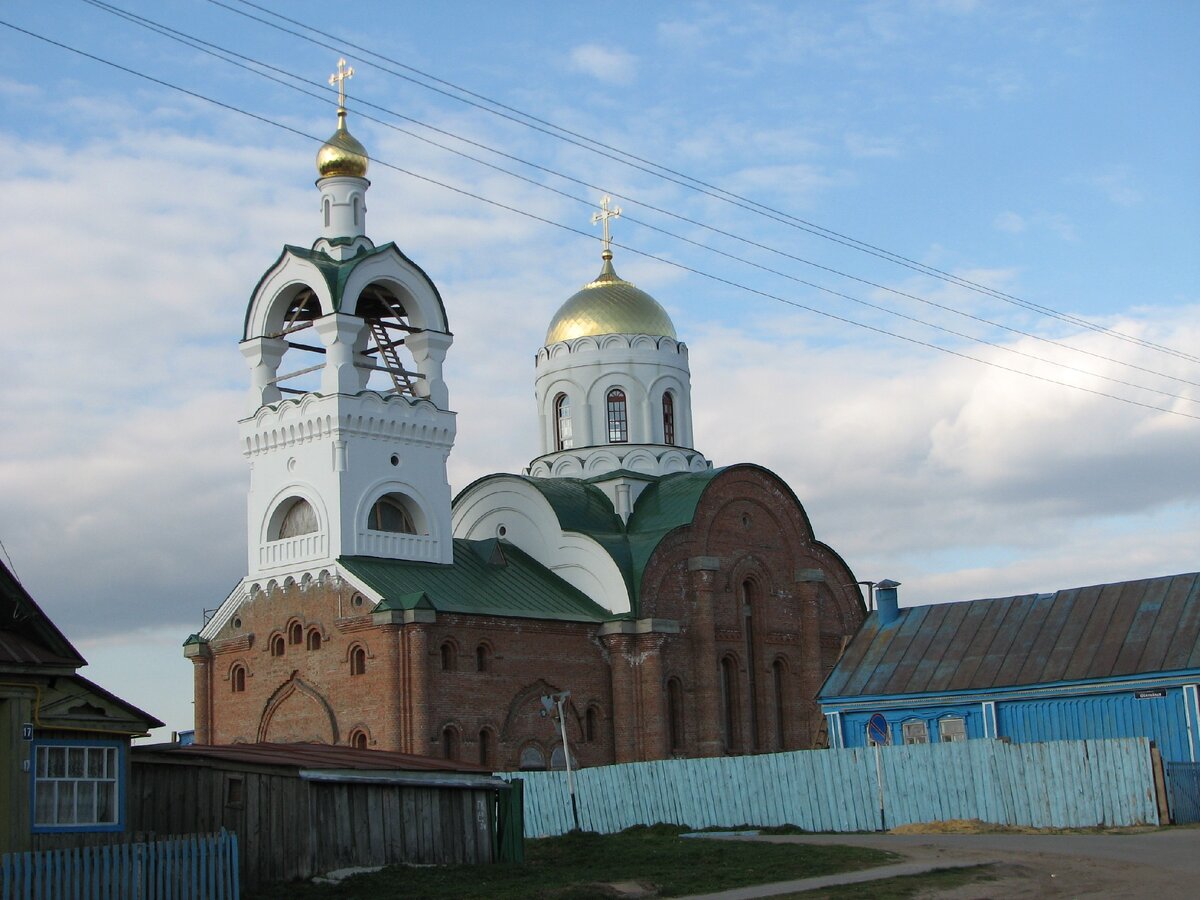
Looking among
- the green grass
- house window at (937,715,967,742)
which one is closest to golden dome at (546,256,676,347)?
house window at (937,715,967,742)

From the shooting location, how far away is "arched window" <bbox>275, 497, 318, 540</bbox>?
121 ft

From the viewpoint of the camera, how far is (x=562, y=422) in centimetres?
4525

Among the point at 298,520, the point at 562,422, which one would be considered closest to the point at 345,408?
the point at 298,520

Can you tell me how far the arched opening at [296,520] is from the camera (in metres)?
37.0

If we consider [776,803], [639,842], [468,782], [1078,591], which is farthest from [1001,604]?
[468,782]

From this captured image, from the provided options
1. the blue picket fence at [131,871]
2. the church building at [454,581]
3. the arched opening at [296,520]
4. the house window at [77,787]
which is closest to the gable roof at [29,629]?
the house window at [77,787]

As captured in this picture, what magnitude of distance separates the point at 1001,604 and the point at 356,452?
44.6 feet

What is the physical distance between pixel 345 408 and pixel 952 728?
1409 cm

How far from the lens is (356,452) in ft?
120

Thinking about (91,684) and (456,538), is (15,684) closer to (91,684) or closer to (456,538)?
(91,684)

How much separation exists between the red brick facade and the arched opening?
1286 millimetres

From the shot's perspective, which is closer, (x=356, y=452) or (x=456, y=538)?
(x=356, y=452)

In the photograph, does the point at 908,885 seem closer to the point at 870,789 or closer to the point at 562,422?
the point at 870,789

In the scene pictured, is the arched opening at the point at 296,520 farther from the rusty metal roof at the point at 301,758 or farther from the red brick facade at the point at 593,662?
the rusty metal roof at the point at 301,758
